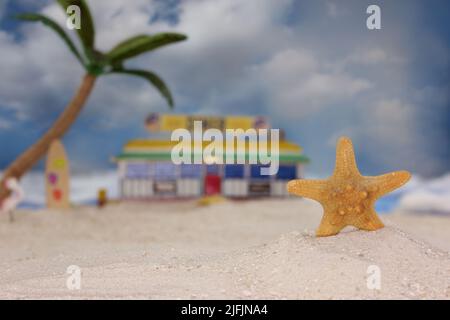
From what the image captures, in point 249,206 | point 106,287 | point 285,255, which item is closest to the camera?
point 106,287

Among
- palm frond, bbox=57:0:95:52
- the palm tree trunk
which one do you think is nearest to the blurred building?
the palm tree trunk

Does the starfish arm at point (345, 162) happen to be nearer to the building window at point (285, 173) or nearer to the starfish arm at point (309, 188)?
the starfish arm at point (309, 188)

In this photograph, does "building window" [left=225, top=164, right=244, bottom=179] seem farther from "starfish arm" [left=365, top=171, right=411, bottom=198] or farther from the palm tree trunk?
"starfish arm" [left=365, top=171, right=411, bottom=198]

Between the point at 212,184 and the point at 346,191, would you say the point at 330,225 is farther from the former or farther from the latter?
the point at 212,184

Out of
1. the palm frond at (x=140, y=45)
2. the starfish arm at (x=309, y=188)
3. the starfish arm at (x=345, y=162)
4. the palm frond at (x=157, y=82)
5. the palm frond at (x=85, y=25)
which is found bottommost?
the starfish arm at (x=309, y=188)

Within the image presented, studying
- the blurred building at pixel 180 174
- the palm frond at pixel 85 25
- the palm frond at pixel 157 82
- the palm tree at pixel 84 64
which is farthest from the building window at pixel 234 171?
the palm frond at pixel 85 25

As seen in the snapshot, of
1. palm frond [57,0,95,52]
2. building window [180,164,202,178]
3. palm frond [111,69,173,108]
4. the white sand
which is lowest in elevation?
the white sand

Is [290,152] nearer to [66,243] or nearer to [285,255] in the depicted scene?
[66,243]

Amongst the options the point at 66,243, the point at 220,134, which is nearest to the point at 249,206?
the point at 220,134
